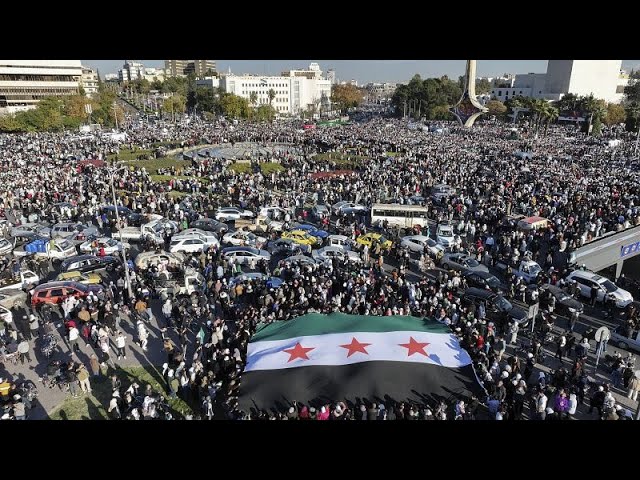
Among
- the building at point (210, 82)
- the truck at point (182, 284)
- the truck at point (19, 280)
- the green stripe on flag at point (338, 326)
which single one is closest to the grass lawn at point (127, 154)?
the truck at point (19, 280)

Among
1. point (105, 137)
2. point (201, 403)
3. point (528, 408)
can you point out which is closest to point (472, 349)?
point (528, 408)

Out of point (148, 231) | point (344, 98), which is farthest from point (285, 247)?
point (344, 98)

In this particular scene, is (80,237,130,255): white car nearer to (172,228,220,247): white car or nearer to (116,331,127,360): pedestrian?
(172,228,220,247): white car

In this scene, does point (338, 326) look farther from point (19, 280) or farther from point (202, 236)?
point (19, 280)

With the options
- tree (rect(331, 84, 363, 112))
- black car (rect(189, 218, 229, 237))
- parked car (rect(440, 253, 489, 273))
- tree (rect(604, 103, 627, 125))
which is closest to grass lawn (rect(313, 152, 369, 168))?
black car (rect(189, 218, 229, 237))

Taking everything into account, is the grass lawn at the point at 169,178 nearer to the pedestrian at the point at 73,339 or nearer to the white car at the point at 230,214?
the white car at the point at 230,214
